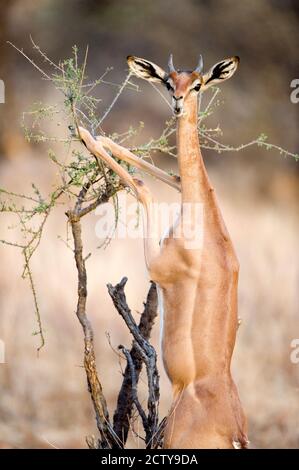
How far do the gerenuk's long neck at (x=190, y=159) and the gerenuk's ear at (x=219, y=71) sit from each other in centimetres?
13

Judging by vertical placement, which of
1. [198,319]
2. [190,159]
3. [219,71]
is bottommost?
[198,319]

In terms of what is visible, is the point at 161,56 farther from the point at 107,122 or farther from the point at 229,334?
the point at 229,334

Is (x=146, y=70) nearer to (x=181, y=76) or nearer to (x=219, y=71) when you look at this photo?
(x=181, y=76)

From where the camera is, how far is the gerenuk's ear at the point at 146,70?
11.7 feet

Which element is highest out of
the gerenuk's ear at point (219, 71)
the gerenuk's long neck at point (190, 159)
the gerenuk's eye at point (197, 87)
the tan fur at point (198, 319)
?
the gerenuk's ear at point (219, 71)

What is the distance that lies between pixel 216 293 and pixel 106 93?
158 inches

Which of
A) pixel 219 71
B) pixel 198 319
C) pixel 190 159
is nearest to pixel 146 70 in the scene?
pixel 219 71

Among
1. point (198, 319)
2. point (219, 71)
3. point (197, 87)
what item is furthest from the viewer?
point (219, 71)

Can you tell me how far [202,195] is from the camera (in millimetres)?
3410

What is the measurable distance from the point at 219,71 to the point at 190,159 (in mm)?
402

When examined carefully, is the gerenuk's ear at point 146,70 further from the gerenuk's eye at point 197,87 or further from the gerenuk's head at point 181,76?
the gerenuk's eye at point 197,87

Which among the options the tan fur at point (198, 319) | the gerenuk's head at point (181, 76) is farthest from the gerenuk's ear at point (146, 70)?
the tan fur at point (198, 319)

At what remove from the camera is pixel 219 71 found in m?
3.60
